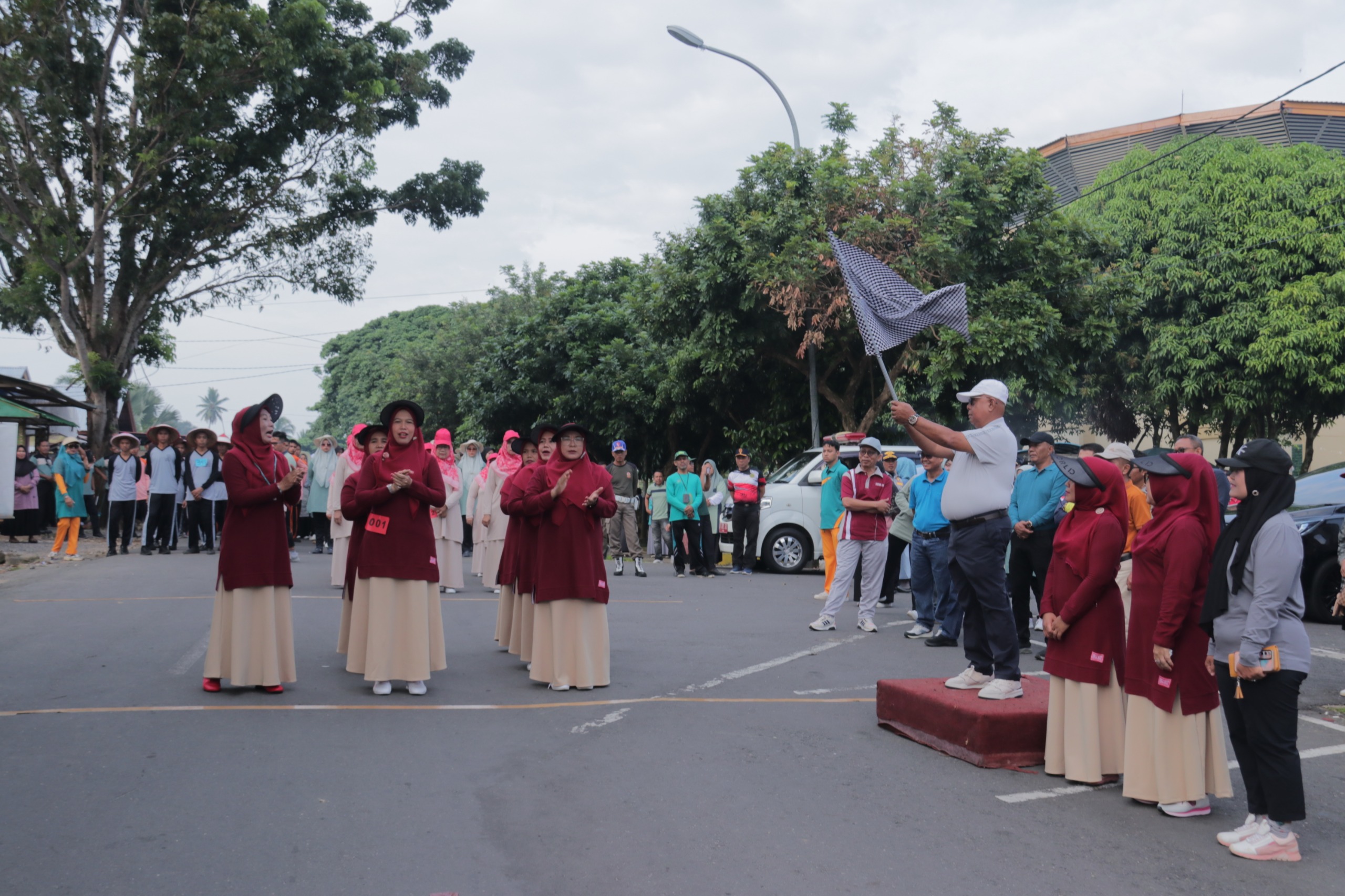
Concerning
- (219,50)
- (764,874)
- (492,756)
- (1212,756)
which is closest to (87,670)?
(492,756)

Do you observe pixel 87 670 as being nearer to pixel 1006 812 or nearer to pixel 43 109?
pixel 1006 812

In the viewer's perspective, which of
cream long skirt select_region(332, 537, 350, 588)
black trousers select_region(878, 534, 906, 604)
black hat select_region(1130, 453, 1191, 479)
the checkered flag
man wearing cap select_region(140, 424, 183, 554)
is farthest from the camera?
man wearing cap select_region(140, 424, 183, 554)

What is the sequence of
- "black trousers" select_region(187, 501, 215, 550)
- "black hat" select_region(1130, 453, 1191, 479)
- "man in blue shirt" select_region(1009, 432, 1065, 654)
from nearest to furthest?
"black hat" select_region(1130, 453, 1191, 479)
"man in blue shirt" select_region(1009, 432, 1065, 654)
"black trousers" select_region(187, 501, 215, 550)

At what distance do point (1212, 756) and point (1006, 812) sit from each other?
3.27ft

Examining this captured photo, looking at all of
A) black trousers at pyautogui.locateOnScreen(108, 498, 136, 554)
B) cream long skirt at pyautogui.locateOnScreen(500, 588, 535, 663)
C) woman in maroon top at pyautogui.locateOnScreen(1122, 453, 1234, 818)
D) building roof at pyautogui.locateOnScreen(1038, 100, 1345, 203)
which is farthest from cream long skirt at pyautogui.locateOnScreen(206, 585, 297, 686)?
building roof at pyautogui.locateOnScreen(1038, 100, 1345, 203)

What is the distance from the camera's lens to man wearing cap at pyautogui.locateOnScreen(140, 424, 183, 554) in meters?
17.7

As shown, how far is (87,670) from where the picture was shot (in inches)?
316

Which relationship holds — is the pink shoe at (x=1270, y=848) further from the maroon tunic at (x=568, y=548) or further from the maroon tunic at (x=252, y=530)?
the maroon tunic at (x=252, y=530)

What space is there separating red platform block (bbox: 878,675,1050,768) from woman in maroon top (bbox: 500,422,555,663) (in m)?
2.96

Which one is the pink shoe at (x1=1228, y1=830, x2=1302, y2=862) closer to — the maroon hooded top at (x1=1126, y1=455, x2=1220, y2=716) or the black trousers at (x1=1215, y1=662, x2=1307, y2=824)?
the black trousers at (x1=1215, y1=662, x2=1307, y2=824)

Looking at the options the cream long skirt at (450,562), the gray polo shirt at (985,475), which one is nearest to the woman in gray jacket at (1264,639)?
the gray polo shirt at (985,475)

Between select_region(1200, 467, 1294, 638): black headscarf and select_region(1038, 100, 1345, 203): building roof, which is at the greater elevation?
select_region(1038, 100, 1345, 203): building roof

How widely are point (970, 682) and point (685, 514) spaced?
10110 mm

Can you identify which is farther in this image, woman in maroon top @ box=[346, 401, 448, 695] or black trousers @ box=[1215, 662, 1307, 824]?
woman in maroon top @ box=[346, 401, 448, 695]
